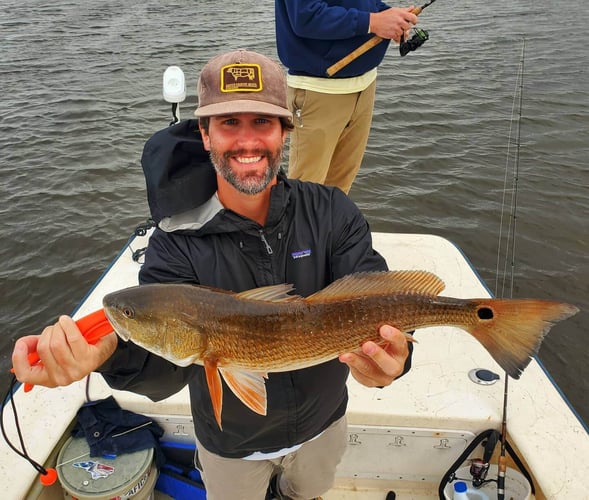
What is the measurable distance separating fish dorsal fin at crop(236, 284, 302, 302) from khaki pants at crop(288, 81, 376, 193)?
89.4 inches

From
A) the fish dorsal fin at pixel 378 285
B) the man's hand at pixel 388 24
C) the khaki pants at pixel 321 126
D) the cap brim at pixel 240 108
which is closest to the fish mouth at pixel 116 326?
the fish dorsal fin at pixel 378 285

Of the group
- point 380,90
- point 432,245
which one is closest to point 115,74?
point 380,90

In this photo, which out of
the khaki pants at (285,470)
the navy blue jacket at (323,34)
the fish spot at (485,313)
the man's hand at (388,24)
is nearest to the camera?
the fish spot at (485,313)

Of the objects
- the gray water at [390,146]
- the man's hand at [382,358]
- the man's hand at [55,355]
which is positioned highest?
the man's hand at [55,355]

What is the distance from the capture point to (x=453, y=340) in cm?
357

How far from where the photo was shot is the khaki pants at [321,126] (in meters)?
3.94

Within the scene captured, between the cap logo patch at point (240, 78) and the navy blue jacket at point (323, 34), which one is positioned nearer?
the cap logo patch at point (240, 78)

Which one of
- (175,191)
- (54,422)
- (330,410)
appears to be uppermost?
(175,191)

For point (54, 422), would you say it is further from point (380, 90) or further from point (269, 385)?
point (380, 90)

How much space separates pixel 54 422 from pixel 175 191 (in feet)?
5.57

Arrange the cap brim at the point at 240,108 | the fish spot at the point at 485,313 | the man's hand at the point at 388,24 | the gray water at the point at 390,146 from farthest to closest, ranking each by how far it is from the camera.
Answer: the gray water at the point at 390,146 → the man's hand at the point at 388,24 → the cap brim at the point at 240,108 → the fish spot at the point at 485,313

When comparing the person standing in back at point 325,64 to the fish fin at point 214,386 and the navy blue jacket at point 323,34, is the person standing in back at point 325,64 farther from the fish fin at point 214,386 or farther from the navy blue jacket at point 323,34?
the fish fin at point 214,386

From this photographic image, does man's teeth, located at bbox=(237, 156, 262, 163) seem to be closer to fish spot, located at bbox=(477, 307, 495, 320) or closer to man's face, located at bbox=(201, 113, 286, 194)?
man's face, located at bbox=(201, 113, 286, 194)

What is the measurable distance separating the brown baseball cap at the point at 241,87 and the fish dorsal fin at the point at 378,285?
79 cm
